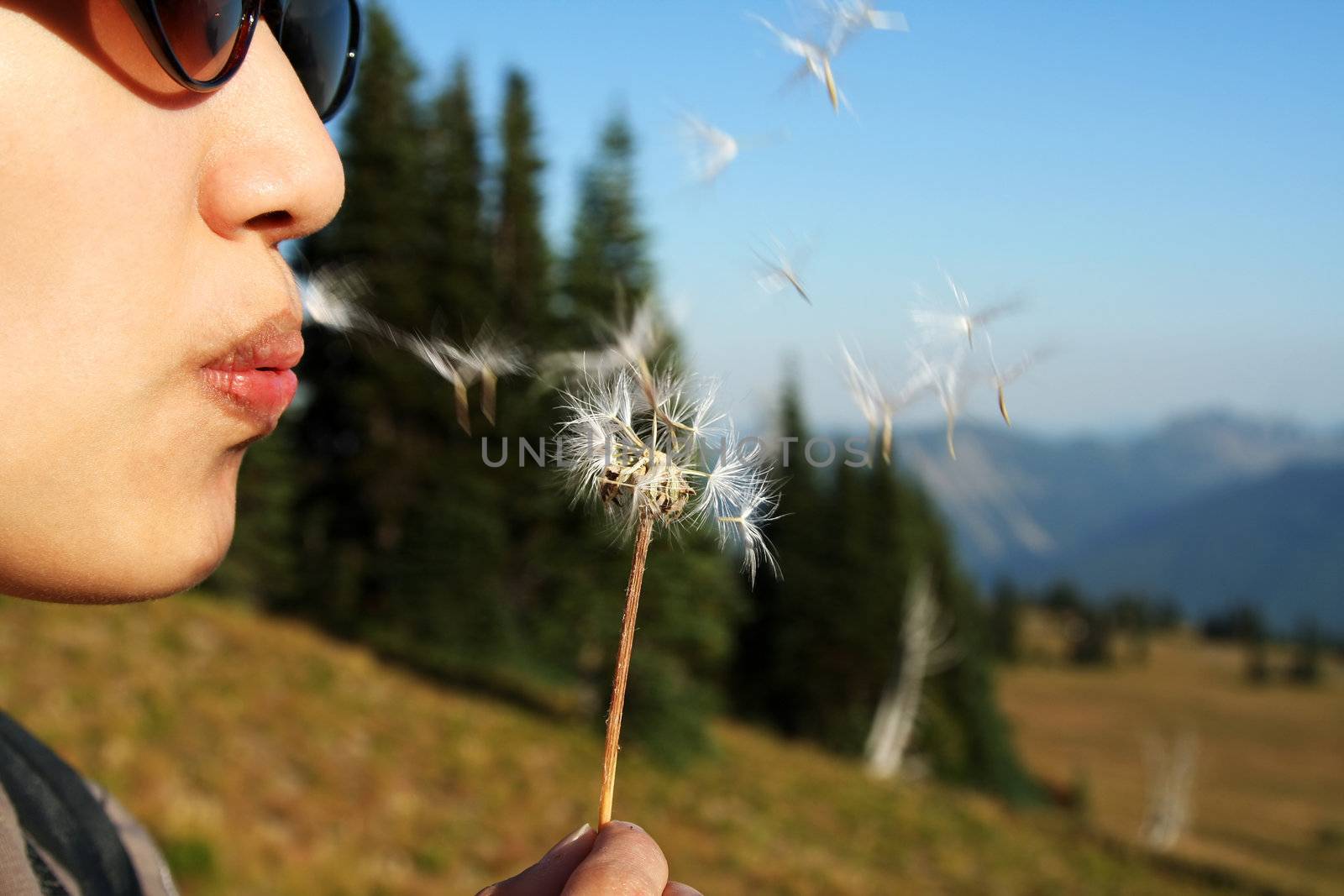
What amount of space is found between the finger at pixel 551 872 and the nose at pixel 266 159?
2.07 ft

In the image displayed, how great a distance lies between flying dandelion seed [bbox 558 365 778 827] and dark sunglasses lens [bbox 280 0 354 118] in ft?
1.52

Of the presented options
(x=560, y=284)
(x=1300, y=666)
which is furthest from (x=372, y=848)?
(x=1300, y=666)

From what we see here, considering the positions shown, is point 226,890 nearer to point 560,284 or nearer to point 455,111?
point 560,284

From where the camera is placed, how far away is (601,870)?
0.85 meters

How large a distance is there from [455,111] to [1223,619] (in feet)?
401

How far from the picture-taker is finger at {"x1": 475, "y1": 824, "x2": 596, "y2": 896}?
92 centimetres

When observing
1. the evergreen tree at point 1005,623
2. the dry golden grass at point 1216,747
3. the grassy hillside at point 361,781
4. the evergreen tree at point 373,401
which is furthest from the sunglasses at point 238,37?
the evergreen tree at point 1005,623

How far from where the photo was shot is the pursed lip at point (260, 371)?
2.95 ft

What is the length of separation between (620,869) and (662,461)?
364mm

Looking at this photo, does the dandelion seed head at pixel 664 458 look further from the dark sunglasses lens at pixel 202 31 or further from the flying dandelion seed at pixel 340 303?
the dark sunglasses lens at pixel 202 31

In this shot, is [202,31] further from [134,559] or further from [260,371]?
[134,559]

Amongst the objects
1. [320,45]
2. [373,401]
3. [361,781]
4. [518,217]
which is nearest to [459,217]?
[518,217]

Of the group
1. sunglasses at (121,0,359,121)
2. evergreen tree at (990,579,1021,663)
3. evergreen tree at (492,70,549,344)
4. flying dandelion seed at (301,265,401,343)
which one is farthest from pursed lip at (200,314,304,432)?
evergreen tree at (990,579,1021,663)

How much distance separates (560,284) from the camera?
767 inches
